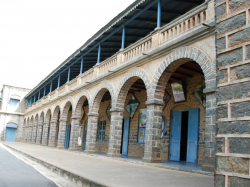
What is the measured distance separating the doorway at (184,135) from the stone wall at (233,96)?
752 centimetres

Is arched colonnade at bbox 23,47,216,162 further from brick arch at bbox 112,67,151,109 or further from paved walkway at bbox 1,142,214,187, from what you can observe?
paved walkway at bbox 1,142,214,187

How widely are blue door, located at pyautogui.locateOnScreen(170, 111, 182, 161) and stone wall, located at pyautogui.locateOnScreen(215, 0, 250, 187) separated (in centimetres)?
834

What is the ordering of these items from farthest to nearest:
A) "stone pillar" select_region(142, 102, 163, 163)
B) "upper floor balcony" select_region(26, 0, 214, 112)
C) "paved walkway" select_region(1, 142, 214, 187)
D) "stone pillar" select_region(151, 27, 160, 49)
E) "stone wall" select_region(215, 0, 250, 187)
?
"stone pillar" select_region(151, 27, 160, 49), "stone pillar" select_region(142, 102, 163, 163), "upper floor balcony" select_region(26, 0, 214, 112), "paved walkway" select_region(1, 142, 214, 187), "stone wall" select_region(215, 0, 250, 187)

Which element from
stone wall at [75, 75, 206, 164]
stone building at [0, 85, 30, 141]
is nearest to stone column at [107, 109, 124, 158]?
stone wall at [75, 75, 206, 164]

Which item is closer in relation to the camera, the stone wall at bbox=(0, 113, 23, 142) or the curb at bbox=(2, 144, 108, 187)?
the curb at bbox=(2, 144, 108, 187)

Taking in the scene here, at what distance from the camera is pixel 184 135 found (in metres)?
11.8

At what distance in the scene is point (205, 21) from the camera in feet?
23.2

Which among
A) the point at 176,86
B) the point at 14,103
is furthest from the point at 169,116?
the point at 14,103

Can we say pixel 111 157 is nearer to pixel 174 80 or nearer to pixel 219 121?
pixel 174 80

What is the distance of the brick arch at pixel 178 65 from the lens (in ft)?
21.7

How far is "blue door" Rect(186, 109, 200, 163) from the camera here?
9.63 m

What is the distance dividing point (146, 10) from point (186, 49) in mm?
3679

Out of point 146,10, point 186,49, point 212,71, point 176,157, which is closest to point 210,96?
point 212,71

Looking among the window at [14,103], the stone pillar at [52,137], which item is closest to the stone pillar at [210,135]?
the stone pillar at [52,137]
